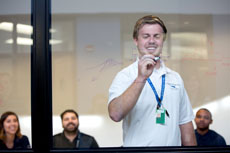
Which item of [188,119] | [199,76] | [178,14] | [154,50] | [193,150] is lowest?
[193,150]

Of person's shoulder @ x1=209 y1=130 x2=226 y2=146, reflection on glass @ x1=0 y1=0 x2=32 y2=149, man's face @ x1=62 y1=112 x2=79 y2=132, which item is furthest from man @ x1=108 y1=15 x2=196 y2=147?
reflection on glass @ x1=0 y1=0 x2=32 y2=149

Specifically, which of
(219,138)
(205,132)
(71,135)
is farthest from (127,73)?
(219,138)

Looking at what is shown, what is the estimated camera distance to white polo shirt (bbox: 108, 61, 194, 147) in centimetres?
288

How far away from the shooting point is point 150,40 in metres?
2.99

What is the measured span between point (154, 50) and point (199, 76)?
0.40m

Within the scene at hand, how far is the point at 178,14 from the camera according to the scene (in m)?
3.00

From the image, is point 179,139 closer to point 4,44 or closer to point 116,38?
point 116,38

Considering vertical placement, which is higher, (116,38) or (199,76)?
(116,38)

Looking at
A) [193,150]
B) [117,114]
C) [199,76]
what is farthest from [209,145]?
[117,114]

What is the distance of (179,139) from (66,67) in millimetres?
1027

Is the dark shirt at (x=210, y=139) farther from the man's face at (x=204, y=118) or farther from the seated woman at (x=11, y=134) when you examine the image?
the seated woman at (x=11, y=134)

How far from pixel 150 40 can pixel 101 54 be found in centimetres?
40

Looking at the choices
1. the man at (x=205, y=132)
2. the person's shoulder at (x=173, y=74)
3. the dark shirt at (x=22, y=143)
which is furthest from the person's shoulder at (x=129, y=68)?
the dark shirt at (x=22, y=143)

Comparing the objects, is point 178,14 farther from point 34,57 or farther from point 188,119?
point 34,57
